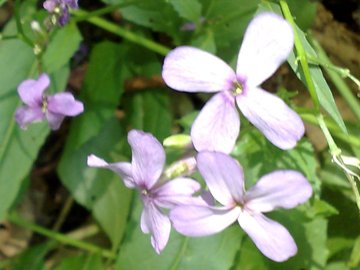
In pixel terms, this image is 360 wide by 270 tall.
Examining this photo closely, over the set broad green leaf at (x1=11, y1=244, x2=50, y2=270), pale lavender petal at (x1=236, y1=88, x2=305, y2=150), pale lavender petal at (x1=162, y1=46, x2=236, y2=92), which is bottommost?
broad green leaf at (x1=11, y1=244, x2=50, y2=270)

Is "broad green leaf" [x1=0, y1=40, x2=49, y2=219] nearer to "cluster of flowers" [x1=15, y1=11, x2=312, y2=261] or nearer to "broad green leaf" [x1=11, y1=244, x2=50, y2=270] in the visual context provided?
"broad green leaf" [x1=11, y1=244, x2=50, y2=270]

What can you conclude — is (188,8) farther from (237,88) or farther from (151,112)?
(237,88)

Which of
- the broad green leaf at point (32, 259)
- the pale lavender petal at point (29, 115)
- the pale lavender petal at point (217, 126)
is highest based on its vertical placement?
the pale lavender petal at point (217, 126)

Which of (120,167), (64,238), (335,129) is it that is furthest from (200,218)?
(64,238)

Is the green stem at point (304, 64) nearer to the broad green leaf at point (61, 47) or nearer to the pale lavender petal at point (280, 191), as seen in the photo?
the pale lavender petal at point (280, 191)

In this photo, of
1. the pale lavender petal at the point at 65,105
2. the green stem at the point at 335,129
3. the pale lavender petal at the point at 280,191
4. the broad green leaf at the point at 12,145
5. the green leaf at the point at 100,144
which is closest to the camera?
the pale lavender petal at the point at 280,191

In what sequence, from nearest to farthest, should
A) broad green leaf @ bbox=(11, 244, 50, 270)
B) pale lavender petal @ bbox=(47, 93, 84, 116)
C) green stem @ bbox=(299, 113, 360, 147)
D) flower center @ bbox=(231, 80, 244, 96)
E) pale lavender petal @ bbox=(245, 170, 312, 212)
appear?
pale lavender petal @ bbox=(245, 170, 312, 212)
flower center @ bbox=(231, 80, 244, 96)
pale lavender petal @ bbox=(47, 93, 84, 116)
green stem @ bbox=(299, 113, 360, 147)
broad green leaf @ bbox=(11, 244, 50, 270)

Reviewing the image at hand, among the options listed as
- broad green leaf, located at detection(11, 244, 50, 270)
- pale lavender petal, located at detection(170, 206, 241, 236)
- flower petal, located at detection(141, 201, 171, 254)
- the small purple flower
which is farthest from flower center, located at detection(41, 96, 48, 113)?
broad green leaf, located at detection(11, 244, 50, 270)

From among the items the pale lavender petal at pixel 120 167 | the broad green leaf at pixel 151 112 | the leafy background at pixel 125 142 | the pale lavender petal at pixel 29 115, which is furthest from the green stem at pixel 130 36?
the pale lavender petal at pixel 120 167
